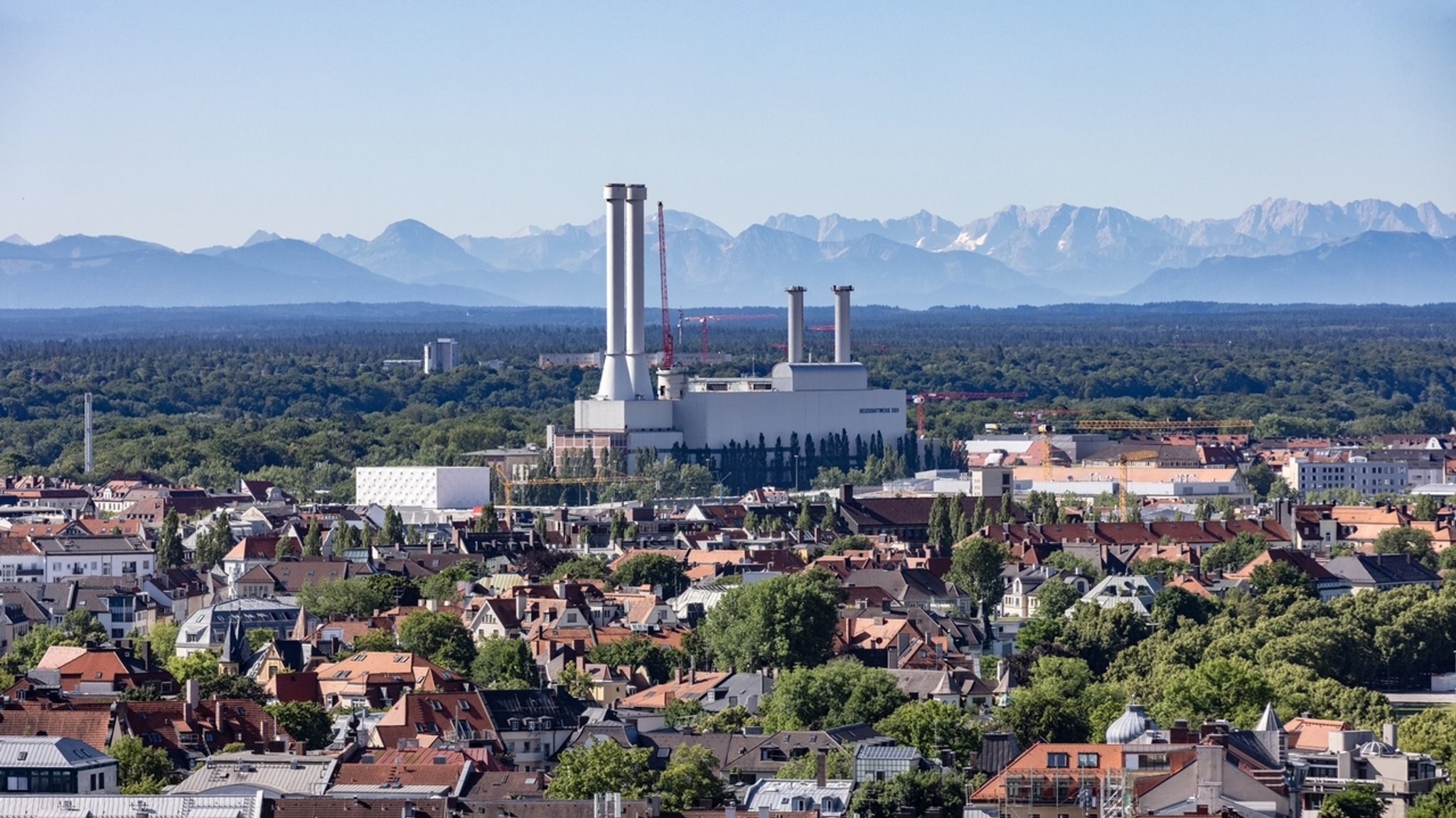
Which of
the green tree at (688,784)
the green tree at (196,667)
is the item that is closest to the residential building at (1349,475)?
Answer: the green tree at (196,667)

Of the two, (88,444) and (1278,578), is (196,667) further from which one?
(88,444)

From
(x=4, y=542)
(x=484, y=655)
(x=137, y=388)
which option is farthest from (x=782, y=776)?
(x=137, y=388)

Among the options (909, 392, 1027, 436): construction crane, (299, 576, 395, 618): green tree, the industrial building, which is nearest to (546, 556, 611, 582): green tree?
(299, 576, 395, 618): green tree

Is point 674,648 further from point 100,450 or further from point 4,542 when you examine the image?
point 100,450

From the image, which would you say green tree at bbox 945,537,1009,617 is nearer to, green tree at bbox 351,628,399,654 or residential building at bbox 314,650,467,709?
green tree at bbox 351,628,399,654

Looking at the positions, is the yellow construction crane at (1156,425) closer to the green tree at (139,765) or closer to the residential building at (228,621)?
the residential building at (228,621)

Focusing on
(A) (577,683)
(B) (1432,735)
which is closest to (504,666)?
(A) (577,683)

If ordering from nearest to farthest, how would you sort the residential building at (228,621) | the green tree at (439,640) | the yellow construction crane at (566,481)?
1. the green tree at (439,640)
2. the residential building at (228,621)
3. the yellow construction crane at (566,481)
